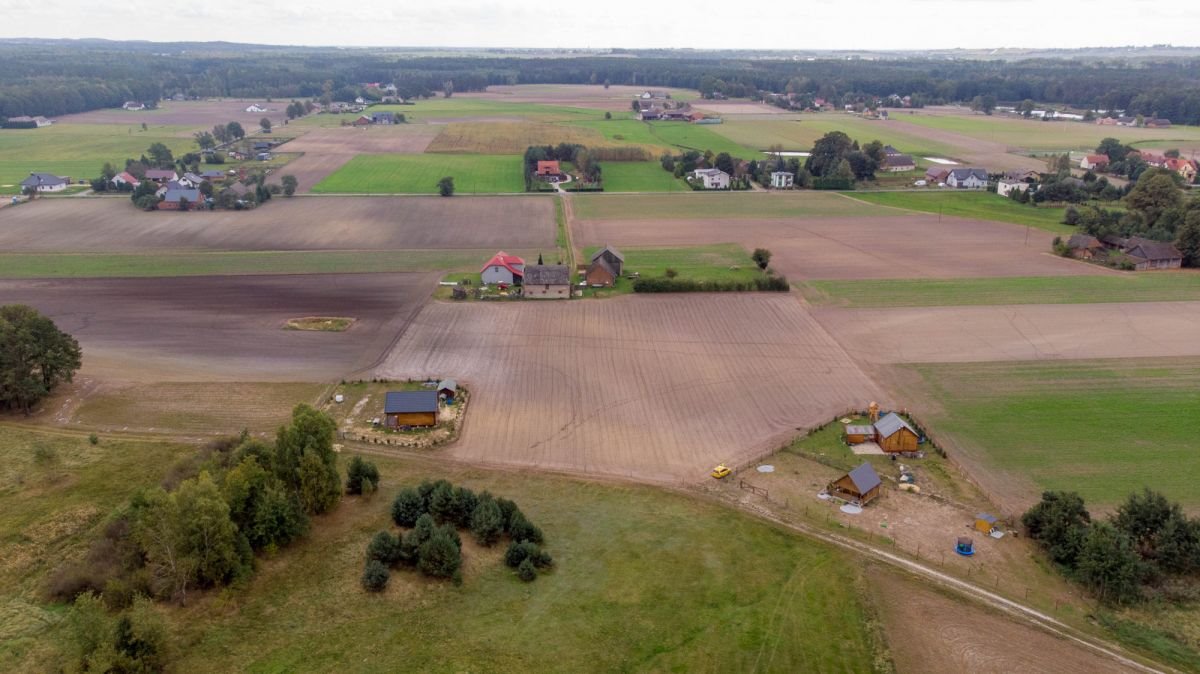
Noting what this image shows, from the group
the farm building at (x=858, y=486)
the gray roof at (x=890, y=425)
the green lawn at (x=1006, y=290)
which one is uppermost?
the green lawn at (x=1006, y=290)

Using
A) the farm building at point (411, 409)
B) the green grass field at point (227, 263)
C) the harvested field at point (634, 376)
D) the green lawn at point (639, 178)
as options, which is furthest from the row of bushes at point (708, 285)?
the green lawn at point (639, 178)

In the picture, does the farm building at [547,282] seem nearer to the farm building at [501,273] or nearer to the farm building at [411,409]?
the farm building at [501,273]

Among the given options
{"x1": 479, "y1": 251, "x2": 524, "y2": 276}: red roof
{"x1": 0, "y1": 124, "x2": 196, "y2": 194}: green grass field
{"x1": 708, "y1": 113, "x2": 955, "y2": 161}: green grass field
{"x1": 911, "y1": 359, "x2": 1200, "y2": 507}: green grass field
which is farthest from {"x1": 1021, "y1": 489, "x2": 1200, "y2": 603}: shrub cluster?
{"x1": 0, "y1": 124, "x2": 196, "y2": 194}: green grass field

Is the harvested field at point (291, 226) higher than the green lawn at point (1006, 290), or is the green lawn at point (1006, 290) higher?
the harvested field at point (291, 226)

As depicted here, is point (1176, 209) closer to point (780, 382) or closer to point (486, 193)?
point (780, 382)

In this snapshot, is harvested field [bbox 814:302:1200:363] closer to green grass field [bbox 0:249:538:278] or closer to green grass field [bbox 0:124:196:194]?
green grass field [bbox 0:249:538:278]

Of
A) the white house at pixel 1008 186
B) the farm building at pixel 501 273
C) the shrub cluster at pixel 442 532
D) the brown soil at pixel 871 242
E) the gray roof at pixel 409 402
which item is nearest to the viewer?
the shrub cluster at pixel 442 532

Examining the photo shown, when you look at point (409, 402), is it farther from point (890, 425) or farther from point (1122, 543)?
point (1122, 543)

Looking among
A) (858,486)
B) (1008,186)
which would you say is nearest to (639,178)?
(1008,186)
